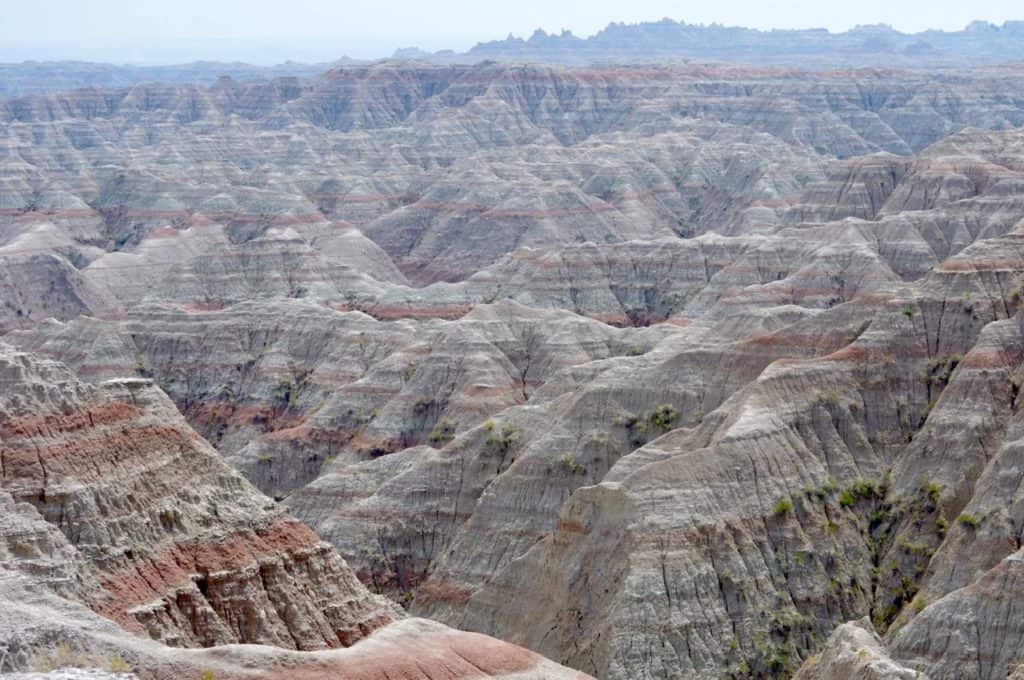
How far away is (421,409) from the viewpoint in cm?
11625

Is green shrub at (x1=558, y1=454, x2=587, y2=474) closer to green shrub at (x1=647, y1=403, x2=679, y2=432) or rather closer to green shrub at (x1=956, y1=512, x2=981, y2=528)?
green shrub at (x1=647, y1=403, x2=679, y2=432)

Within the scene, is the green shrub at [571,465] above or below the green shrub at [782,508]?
below

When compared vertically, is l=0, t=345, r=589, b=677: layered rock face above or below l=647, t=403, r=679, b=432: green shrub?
above

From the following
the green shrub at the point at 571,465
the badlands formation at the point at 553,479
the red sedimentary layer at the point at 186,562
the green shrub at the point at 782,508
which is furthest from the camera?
the green shrub at the point at 571,465

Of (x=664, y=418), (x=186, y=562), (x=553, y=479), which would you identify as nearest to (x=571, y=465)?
(x=553, y=479)

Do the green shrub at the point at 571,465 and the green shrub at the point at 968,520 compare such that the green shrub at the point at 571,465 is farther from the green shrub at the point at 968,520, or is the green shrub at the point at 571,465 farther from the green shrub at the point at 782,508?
the green shrub at the point at 968,520

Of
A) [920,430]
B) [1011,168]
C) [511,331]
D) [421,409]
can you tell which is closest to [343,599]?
[920,430]

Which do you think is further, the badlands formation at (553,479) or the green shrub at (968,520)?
the green shrub at (968,520)

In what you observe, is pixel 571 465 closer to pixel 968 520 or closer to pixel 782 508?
pixel 782 508

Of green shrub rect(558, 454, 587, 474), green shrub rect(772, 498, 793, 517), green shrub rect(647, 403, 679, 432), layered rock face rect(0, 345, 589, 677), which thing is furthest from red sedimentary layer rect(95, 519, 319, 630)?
green shrub rect(647, 403, 679, 432)

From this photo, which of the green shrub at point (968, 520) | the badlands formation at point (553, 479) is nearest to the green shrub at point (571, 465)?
the badlands formation at point (553, 479)

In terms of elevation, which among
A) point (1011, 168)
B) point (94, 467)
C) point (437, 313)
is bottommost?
point (437, 313)

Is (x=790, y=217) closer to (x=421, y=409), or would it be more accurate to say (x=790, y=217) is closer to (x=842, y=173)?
(x=842, y=173)

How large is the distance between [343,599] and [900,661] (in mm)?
19984
